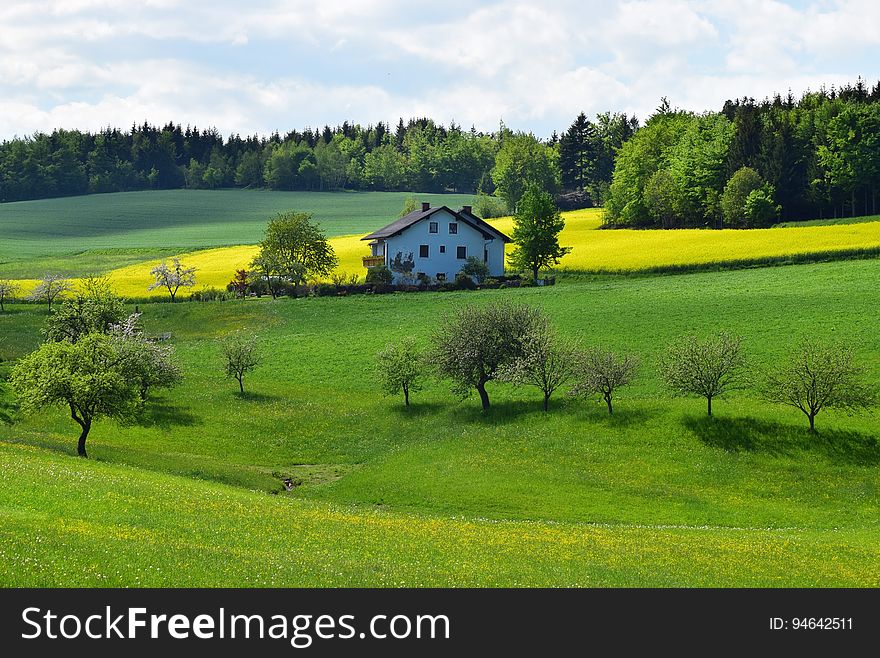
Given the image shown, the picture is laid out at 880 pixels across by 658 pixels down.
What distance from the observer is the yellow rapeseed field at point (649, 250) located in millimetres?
104125

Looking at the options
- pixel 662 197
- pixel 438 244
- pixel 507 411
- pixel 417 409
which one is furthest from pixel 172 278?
pixel 662 197

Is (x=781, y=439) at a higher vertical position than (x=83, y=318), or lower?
lower

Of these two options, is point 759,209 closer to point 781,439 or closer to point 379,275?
point 379,275

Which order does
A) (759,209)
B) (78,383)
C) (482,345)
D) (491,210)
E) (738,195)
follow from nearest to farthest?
(78,383)
(482,345)
(759,209)
(738,195)
(491,210)

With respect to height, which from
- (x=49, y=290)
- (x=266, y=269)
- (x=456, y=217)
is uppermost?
(x=456, y=217)

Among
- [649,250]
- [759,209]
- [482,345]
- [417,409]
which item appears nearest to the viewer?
[482,345]

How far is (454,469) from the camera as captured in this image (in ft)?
160

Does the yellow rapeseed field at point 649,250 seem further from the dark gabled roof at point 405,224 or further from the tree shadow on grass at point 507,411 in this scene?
the tree shadow on grass at point 507,411

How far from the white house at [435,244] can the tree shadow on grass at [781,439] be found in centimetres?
6388

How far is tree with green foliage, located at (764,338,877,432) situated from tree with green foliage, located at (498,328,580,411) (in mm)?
11815

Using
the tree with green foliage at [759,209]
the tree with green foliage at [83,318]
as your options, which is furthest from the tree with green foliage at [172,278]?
the tree with green foliage at [759,209]

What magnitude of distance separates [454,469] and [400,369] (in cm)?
1460
